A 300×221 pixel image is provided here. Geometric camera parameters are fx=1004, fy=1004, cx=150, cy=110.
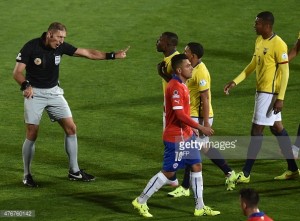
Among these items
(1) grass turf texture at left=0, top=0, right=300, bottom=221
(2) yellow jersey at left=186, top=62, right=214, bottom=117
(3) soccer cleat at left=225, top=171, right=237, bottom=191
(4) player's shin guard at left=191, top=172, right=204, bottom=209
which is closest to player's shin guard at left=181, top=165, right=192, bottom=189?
(1) grass turf texture at left=0, top=0, right=300, bottom=221

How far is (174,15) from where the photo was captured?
2284 cm

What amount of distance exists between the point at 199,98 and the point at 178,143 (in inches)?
50.2

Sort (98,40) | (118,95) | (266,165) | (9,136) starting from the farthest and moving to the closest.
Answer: (98,40) → (118,95) → (9,136) → (266,165)

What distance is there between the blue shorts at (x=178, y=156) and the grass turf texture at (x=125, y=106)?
63 centimetres

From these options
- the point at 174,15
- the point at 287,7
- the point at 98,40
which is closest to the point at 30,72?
the point at 98,40

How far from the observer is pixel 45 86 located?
44.2 ft

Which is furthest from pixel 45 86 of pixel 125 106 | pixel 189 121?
pixel 125 106

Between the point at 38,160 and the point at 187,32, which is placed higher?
the point at 187,32

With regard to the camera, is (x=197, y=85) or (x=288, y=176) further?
(x=288, y=176)

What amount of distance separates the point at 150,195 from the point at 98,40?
9.71m

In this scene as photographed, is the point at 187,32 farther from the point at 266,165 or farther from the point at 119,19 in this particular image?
the point at 266,165

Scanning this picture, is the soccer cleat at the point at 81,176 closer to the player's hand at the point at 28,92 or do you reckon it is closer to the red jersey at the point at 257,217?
the player's hand at the point at 28,92

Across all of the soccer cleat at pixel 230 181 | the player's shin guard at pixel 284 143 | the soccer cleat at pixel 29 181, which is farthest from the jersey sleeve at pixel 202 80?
the soccer cleat at pixel 29 181

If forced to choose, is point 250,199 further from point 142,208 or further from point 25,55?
point 25,55
